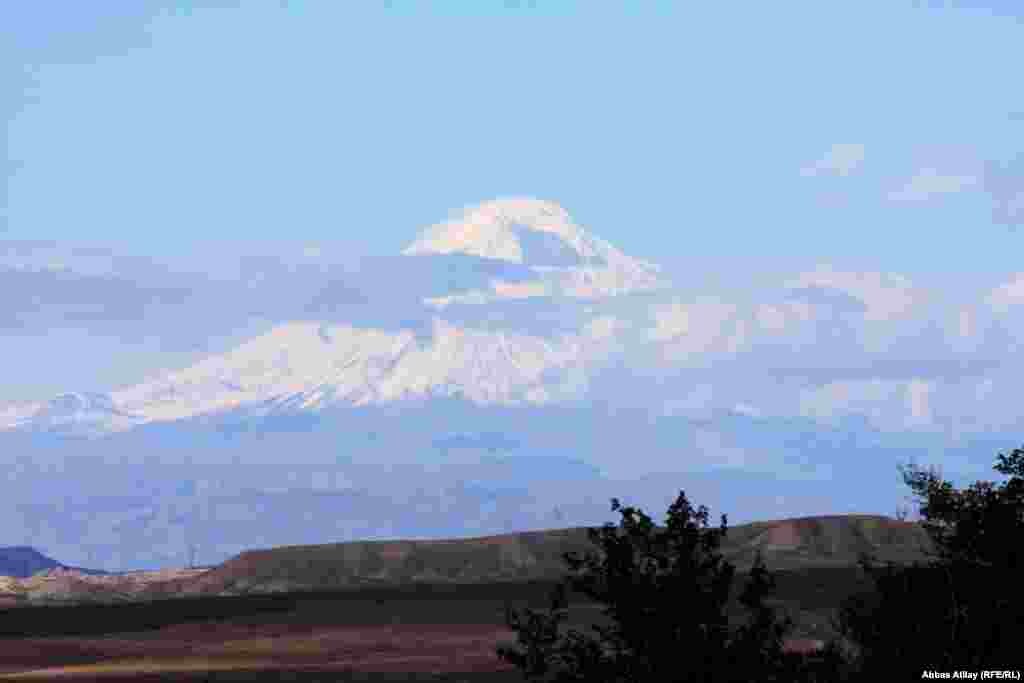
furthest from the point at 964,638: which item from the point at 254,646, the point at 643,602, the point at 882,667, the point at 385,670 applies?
the point at 254,646

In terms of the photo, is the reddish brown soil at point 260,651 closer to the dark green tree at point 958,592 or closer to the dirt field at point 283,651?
the dirt field at point 283,651

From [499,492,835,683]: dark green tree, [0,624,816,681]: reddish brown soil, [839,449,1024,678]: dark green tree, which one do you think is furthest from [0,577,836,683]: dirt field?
[499,492,835,683]: dark green tree

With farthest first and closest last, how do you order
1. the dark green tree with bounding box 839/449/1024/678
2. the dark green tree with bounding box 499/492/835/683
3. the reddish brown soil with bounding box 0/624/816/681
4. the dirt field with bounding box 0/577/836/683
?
the reddish brown soil with bounding box 0/624/816/681 < the dirt field with bounding box 0/577/836/683 < the dark green tree with bounding box 839/449/1024/678 < the dark green tree with bounding box 499/492/835/683

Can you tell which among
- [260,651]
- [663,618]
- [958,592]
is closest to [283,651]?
[260,651]

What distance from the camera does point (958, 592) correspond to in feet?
116

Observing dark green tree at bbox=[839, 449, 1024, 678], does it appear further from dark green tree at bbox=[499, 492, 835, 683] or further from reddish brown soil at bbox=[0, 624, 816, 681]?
reddish brown soil at bbox=[0, 624, 816, 681]

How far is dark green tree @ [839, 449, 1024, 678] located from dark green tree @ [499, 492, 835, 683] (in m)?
2.68

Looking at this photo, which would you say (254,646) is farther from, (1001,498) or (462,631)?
(1001,498)

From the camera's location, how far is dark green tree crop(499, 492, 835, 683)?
32.2 m

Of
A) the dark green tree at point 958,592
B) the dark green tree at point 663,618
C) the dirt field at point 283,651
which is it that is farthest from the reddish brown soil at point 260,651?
the dark green tree at point 663,618

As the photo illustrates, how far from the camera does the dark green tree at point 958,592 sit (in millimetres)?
34156

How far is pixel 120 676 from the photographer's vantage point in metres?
141

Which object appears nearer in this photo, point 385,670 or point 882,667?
point 882,667

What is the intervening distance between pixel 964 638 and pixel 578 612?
144356 mm
